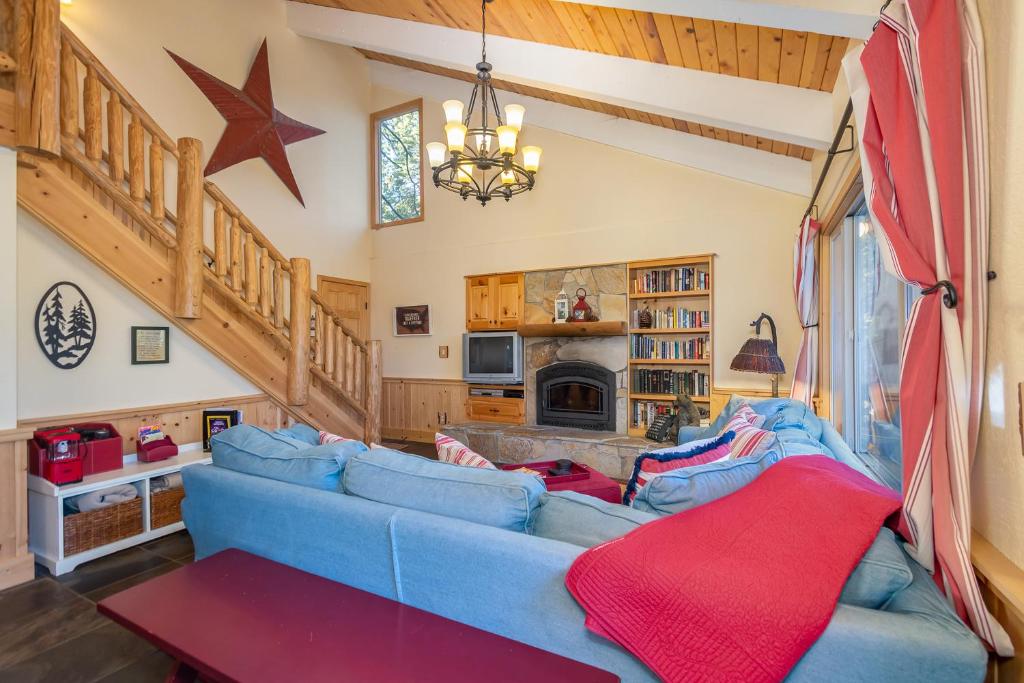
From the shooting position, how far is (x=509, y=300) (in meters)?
6.01

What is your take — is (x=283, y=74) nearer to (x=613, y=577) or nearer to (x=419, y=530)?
(x=419, y=530)

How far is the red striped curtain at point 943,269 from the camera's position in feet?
3.48

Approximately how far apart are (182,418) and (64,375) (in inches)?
34.2

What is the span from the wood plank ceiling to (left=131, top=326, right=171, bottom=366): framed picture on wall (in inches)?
137

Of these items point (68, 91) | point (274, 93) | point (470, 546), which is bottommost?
point (470, 546)

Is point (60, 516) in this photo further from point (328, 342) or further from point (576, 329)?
point (576, 329)

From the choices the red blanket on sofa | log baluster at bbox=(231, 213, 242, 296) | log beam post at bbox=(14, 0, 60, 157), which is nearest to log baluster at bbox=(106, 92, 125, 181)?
log beam post at bbox=(14, 0, 60, 157)

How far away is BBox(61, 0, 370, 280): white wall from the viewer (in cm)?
442

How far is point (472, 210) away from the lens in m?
6.29

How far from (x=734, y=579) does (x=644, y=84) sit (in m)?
3.47

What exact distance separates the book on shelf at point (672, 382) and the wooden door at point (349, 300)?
12.1 feet

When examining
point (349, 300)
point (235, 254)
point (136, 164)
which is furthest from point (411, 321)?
point (136, 164)

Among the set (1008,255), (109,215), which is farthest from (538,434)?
(1008,255)

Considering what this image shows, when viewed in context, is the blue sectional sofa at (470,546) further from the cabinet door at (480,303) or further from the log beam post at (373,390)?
the cabinet door at (480,303)
